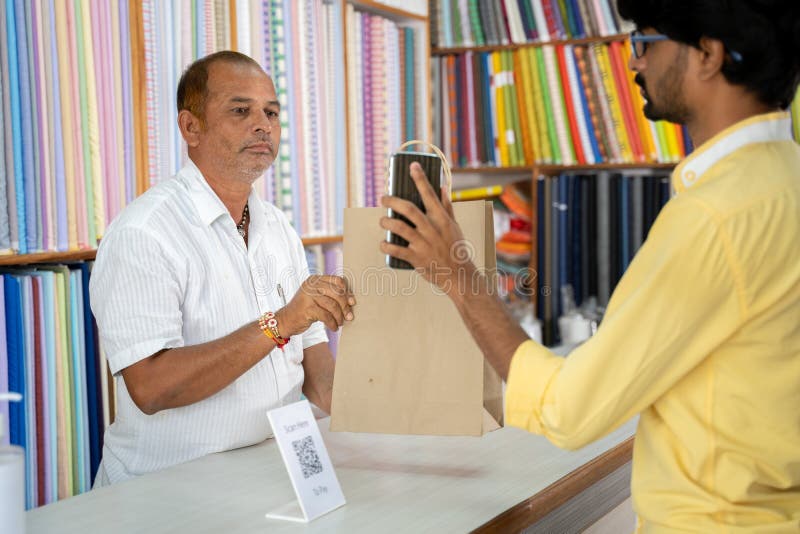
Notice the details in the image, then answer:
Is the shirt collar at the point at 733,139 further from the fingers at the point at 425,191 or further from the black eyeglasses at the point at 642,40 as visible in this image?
the fingers at the point at 425,191

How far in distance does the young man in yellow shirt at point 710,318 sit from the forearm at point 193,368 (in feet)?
2.46

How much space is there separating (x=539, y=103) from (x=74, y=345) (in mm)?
2114

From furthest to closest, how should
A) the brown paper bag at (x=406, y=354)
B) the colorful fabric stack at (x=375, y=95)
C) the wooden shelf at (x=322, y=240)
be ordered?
the colorful fabric stack at (x=375, y=95) < the wooden shelf at (x=322, y=240) < the brown paper bag at (x=406, y=354)


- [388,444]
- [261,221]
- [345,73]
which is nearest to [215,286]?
[261,221]

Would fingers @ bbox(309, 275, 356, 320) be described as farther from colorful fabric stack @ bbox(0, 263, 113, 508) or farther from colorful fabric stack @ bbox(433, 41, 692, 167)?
colorful fabric stack @ bbox(433, 41, 692, 167)

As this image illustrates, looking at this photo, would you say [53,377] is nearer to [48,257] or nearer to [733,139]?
[48,257]

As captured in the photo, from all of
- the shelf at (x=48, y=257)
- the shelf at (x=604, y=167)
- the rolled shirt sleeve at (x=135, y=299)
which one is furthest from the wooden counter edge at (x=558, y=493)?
the shelf at (x=604, y=167)

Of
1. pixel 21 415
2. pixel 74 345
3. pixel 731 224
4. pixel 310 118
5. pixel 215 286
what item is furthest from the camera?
pixel 310 118

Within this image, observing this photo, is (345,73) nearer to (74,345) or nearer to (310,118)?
(310,118)

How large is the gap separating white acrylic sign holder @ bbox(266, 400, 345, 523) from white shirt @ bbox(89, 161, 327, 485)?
1.40 feet

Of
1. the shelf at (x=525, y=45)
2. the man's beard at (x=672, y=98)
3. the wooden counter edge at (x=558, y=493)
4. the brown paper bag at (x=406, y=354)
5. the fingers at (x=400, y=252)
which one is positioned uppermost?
the shelf at (x=525, y=45)

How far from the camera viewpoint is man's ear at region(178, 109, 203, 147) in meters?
2.09

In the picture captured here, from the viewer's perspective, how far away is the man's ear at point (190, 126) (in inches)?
82.4

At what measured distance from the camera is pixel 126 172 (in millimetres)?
2297
